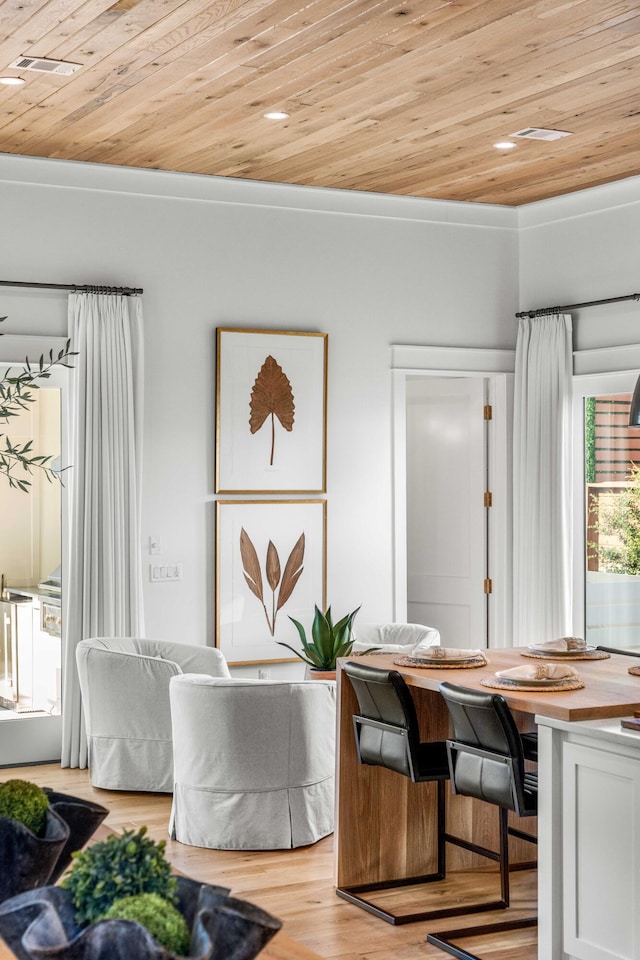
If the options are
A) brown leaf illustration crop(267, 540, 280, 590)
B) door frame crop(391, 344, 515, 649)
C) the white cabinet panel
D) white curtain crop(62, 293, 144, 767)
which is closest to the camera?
the white cabinet panel

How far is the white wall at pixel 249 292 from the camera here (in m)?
6.23

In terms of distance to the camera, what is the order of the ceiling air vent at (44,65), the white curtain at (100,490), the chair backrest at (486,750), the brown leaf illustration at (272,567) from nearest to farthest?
the chair backrest at (486,750), the ceiling air vent at (44,65), the white curtain at (100,490), the brown leaf illustration at (272,567)

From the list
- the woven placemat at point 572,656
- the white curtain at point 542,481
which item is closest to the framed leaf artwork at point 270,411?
the white curtain at point 542,481

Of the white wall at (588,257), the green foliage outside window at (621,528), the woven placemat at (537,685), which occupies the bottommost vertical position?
the woven placemat at (537,685)

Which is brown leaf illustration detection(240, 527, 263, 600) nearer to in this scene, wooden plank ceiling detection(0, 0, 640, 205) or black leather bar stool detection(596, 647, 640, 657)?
black leather bar stool detection(596, 647, 640, 657)

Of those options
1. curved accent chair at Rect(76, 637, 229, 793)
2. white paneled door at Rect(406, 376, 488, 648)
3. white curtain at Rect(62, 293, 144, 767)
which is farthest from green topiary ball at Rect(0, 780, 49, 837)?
white paneled door at Rect(406, 376, 488, 648)

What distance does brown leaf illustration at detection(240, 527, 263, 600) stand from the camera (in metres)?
6.63

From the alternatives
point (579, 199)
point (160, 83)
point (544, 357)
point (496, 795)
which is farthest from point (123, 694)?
point (579, 199)

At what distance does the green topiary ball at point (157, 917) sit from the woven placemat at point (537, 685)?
259 cm

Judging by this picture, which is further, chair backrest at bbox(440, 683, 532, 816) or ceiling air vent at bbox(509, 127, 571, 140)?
ceiling air vent at bbox(509, 127, 571, 140)

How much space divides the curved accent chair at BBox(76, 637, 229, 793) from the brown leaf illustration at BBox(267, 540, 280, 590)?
3.15 feet

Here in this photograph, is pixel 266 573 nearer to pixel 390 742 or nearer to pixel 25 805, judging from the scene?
pixel 390 742

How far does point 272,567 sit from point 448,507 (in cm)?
152

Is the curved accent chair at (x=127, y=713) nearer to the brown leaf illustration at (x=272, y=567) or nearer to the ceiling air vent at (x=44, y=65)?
the brown leaf illustration at (x=272, y=567)
